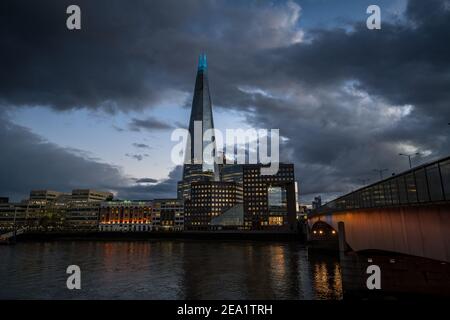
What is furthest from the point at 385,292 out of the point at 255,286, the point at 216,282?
the point at 216,282

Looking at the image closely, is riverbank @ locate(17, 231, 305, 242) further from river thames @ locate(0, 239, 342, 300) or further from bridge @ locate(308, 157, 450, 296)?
bridge @ locate(308, 157, 450, 296)

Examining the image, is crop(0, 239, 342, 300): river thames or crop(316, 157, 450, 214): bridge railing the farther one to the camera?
crop(0, 239, 342, 300): river thames

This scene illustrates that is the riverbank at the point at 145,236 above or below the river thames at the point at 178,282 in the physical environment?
above

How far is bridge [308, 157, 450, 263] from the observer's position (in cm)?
1456

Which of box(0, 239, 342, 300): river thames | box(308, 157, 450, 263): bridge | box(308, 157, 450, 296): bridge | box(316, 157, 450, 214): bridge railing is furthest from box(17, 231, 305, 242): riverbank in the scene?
box(316, 157, 450, 214): bridge railing

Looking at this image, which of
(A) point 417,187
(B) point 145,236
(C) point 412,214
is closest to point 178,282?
(C) point 412,214

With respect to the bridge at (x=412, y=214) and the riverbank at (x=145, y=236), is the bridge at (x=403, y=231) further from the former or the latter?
the riverbank at (x=145, y=236)

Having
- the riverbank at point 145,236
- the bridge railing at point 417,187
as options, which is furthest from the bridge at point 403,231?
the riverbank at point 145,236

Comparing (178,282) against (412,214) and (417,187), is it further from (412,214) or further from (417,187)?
(417,187)

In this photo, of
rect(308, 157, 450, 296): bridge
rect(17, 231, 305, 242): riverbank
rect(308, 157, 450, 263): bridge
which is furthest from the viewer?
rect(17, 231, 305, 242): riverbank

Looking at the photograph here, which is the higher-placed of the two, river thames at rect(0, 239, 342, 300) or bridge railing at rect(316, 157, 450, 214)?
bridge railing at rect(316, 157, 450, 214)

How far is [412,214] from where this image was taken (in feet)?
57.1

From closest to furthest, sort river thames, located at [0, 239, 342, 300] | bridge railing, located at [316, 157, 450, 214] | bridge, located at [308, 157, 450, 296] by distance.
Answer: bridge railing, located at [316, 157, 450, 214] → bridge, located at [308, 157, 450, 296] → river thames, located at [0, 239, 342, 300]

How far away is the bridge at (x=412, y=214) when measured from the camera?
14.6 metres
